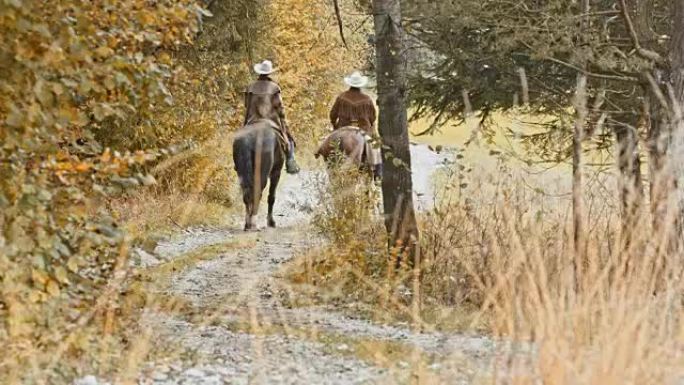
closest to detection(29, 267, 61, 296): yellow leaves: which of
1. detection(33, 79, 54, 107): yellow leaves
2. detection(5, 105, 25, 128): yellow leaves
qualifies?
detection(5, 105, 25, 128): yellow leaves

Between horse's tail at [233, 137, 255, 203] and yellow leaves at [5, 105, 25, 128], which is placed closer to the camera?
yellow leaves at [5, 105, 25, 128]

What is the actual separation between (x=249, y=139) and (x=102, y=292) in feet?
30.2

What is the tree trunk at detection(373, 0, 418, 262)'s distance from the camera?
9.45m

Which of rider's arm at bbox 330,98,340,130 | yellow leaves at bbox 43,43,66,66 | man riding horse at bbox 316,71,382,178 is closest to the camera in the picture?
yellow leaves at bbox 43,43,66,66

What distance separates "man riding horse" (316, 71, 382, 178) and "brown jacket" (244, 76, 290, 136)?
873mm

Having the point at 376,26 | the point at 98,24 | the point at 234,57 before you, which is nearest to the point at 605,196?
the point at 376,26

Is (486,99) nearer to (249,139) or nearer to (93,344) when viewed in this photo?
(249,139)

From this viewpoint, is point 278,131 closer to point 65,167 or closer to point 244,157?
point 244,157

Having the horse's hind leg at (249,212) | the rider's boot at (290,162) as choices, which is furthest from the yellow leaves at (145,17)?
the rider's boot at (290,162)

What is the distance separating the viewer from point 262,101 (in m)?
14.9

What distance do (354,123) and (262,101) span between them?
139 cm

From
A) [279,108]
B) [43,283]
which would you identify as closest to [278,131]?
[279,108]

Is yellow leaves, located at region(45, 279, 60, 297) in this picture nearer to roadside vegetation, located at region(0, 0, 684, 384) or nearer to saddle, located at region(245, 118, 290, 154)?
roadside vegetation, located at region(0, 0, 684, 384)

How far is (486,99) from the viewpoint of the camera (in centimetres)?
1510
